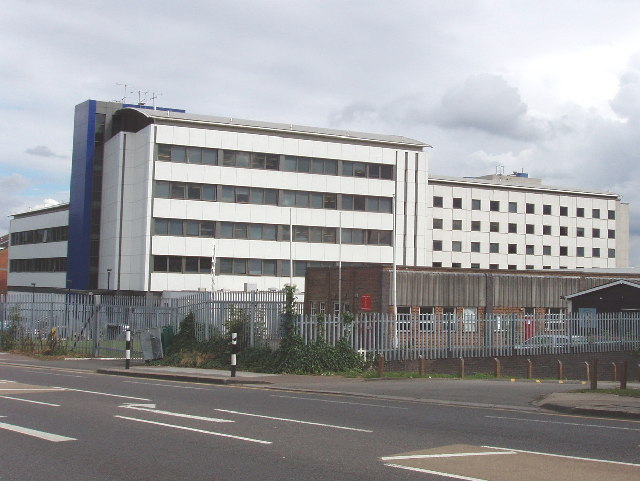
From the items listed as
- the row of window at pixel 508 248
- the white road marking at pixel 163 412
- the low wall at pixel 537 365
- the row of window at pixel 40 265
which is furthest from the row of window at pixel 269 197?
the white road marking at pixel 163 412

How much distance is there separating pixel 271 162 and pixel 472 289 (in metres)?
27.3

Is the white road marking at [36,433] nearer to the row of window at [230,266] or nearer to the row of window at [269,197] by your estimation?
the row of window at [230,266]

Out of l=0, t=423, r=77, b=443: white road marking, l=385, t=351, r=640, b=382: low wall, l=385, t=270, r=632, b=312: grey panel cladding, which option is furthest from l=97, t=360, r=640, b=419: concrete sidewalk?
l=385, t=270, r=632, b=312: grey panel cladding

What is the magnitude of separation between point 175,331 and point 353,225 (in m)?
39.8

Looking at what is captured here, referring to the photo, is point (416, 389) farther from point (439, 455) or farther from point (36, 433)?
point (36, 433)

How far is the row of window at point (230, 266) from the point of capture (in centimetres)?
6341

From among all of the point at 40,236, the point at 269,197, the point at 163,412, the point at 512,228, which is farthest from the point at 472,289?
the point at 40,236

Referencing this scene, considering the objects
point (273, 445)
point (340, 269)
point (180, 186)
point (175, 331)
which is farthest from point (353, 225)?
point (273, 445)

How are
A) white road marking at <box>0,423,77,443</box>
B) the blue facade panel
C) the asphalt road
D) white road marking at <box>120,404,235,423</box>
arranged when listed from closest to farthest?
1. the asphalt road
2. white road marking at <box>0,423,77,443</box>
3. white road marking at <box>120,404,235,423</box>
4. the blue facade panel

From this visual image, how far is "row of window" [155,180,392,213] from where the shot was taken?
63.7m

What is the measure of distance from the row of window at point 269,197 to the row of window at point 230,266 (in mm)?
4660

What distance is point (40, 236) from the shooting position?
8556 cm

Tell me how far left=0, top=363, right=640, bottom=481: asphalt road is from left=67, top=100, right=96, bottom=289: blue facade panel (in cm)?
5644

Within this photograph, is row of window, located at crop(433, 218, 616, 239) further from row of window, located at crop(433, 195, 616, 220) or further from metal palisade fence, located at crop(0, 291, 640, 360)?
metal palisade fence, located at crop(0, 291, 640, 360)
